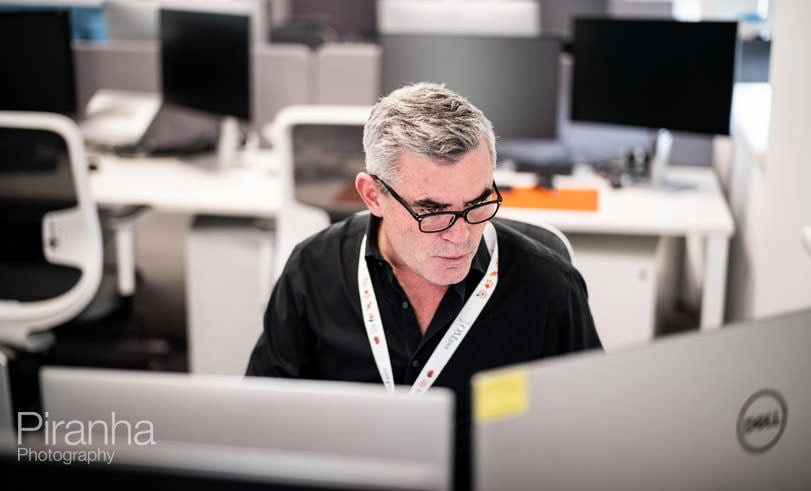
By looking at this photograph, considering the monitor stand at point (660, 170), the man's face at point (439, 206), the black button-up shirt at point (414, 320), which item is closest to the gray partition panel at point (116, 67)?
the monitor stand at point (660, 170)

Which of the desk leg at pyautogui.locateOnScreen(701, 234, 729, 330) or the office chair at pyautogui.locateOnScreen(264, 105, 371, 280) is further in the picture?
the desk leg at pyautogui.locateOnScreen(701, 234, 729, 330)

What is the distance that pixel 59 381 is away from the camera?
896 millimetres

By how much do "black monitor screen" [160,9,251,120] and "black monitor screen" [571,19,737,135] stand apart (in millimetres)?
1079

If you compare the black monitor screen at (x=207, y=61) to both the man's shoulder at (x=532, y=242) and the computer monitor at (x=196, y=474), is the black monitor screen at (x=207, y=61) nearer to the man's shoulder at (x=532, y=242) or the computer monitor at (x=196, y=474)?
the man's shoulder at (x=532, y=242)

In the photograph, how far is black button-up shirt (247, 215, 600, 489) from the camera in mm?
1510

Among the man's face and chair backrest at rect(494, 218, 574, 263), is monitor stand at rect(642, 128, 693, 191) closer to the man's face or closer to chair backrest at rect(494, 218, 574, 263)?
chair backrest at rect(494, 218, 574, 263)

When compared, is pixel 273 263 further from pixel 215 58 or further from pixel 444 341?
pixel 444 341

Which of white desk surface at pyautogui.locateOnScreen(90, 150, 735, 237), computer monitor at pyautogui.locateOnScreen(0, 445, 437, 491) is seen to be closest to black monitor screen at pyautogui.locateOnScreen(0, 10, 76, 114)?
white desk surface at pyautogui.locateOnScreen(90, 150, 735, 237)

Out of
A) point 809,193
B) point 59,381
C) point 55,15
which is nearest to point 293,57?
point 55,15

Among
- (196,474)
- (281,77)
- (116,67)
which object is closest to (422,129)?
(196,474)

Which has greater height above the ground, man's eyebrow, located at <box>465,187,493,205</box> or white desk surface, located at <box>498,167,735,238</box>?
man's eyebrow, located at <box>465,187,493,205</box>

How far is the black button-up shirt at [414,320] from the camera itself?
1510 millimetres

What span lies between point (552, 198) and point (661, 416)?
2028 millimetres

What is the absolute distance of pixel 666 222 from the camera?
2.69 meters
